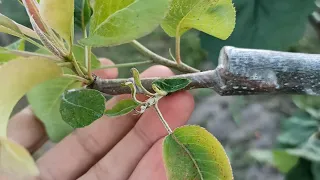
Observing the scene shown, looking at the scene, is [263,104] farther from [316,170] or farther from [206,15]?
[206,15]

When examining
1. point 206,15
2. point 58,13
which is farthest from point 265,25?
point 58,13

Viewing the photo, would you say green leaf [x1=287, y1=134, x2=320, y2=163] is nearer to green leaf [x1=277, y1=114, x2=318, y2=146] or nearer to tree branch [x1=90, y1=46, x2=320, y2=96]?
green leaf [x1=277, y1=114, x2=318, y2=146]

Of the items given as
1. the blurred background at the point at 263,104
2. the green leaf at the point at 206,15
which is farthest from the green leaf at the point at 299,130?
the green leaf at the point at 206,15

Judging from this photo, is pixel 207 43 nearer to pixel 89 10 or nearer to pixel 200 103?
pixel 89 10

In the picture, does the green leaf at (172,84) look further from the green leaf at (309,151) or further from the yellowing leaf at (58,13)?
the green leaf at (309,151)

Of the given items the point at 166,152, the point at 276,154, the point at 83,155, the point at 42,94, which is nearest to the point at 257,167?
the point at 276,154

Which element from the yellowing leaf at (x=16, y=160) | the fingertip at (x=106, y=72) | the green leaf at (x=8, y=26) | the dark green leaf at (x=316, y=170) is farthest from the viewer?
the dark green leaf at (x=316, y=170)
